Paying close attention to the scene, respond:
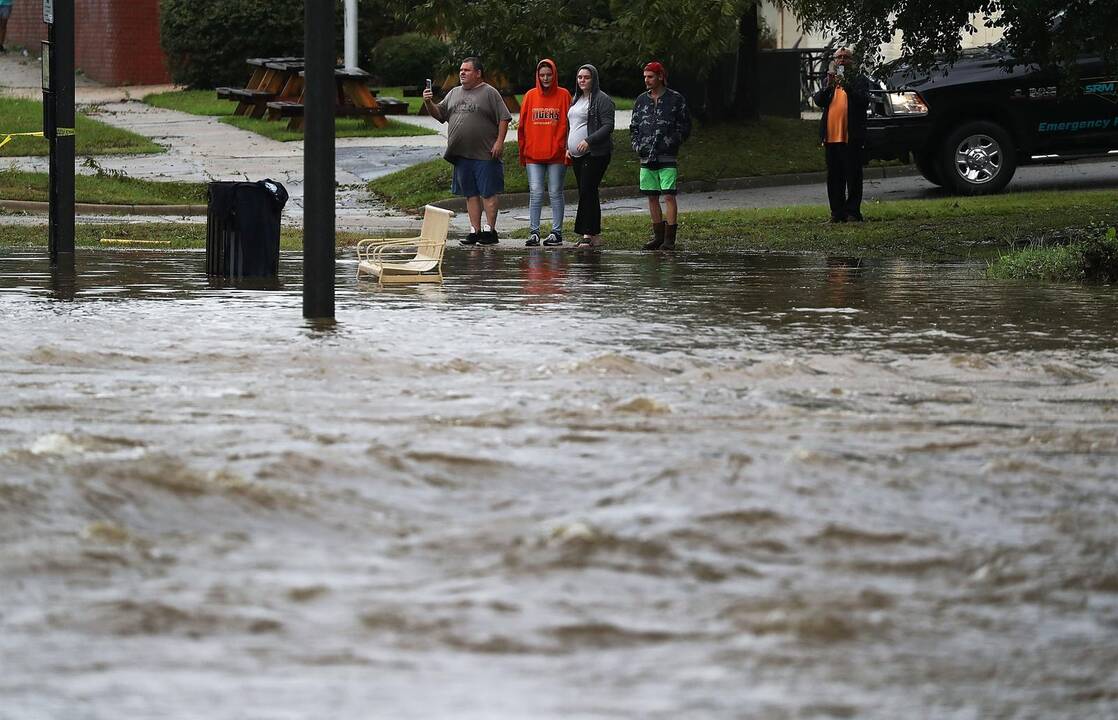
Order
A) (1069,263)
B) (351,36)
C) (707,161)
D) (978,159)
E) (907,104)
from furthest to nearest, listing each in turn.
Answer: (351,36) < (707,161) < (978,159) < (907,104) < (1069,263)

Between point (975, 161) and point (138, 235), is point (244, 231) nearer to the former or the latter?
point (138, 235)

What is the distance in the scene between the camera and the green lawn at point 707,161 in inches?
980

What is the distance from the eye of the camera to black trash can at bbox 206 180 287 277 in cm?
1419

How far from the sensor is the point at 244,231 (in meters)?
14.2

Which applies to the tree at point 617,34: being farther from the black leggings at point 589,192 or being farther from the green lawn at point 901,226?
the black leggings at point 589,192

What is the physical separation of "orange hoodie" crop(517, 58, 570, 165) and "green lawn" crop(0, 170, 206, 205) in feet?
21.0

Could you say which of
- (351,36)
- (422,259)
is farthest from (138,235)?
(351,36)

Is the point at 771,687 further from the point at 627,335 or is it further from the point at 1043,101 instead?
the point at 1043,101

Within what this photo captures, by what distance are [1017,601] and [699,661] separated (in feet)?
3.37

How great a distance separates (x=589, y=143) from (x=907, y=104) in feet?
17.6

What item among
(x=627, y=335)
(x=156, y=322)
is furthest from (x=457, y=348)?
(x=156, y=322)

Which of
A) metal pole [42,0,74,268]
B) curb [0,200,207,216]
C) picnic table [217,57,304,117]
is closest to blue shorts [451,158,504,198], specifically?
metal pole [42,0,74,268]

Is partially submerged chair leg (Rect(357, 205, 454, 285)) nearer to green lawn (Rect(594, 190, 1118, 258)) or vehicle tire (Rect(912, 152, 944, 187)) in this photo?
green lawn (Rect(594, 190, 1118, 258))

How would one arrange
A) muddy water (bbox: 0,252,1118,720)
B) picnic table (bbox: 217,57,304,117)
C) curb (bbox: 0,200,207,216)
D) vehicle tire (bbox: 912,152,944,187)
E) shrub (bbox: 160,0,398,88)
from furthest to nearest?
shrub (bbox: 160,0,398,88) → picnic table (bbox: 217,57,304,117) → vehicle tire (bbox: 912,152,944,187) → curb (bbox: 0,200,207,216) → muddy water (bbox: 0,252,1118,720)
